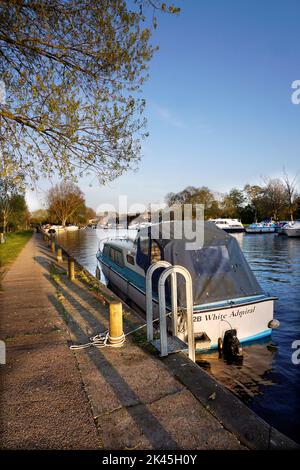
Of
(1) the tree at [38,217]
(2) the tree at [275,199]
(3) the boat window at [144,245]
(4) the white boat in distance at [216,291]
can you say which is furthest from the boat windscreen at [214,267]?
(1) the tree at [38,217]

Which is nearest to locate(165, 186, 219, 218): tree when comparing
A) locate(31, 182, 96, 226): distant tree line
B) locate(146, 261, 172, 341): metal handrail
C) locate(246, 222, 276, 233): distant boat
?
locate(246, 222, 276, 233): distant boat

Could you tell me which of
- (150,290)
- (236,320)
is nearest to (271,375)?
(236,320)

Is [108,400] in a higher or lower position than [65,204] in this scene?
lower

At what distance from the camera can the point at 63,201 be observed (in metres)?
84.1

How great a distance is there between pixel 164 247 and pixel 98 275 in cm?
936

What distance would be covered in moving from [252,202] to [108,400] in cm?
8010

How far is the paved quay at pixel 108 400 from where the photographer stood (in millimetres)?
2775

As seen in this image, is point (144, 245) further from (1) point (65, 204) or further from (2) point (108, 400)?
(1) point (65, 204)

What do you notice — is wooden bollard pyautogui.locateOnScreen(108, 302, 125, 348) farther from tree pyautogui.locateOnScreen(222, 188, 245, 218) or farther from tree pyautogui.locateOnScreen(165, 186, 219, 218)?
tree pyautogui.locateOnScreen(222, 188, 245, 218)

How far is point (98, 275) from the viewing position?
52.0 ft

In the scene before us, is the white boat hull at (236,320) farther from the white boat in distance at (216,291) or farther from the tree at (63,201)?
the tree at (63,201)

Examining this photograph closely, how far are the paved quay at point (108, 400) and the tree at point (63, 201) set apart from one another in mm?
79175

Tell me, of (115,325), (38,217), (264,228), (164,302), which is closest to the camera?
(164,302)

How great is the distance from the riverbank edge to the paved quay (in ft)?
0.04
